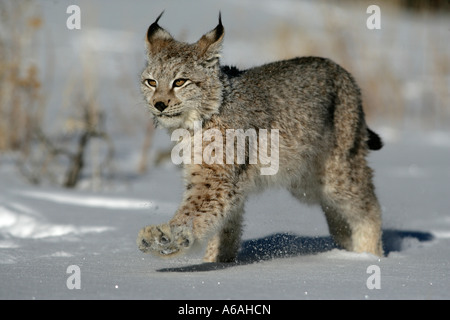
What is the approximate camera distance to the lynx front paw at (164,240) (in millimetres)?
3199

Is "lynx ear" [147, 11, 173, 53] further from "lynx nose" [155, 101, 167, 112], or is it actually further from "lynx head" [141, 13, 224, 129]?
"lynx nose" [155, 101, 167, 112]

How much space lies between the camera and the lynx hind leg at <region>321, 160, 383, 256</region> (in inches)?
177

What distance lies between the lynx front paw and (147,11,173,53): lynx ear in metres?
1.15

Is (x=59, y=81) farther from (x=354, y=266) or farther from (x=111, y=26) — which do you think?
(x=354, y=266)

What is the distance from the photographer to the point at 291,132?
421cm

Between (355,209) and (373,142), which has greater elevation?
(373,142)

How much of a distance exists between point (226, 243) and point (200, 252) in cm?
32

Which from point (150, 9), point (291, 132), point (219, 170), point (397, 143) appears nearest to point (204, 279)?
point (219, 170)

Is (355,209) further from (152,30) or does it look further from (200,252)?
(152,30)

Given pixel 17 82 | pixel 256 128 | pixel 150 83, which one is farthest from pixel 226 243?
pixel 17 82

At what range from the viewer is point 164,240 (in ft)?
10.6

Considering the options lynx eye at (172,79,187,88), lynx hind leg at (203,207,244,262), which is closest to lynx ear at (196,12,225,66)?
lynx eye at (172,79,187,88)

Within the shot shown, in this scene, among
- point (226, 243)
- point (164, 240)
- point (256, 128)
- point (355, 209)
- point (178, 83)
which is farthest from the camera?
point (355, 209)
